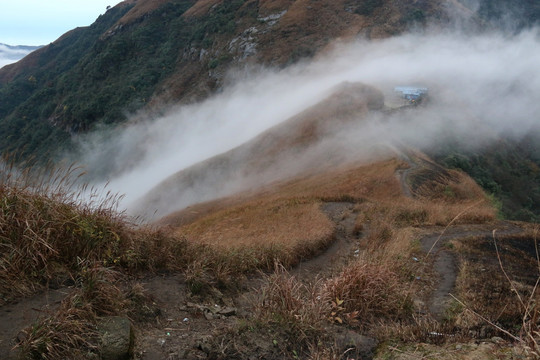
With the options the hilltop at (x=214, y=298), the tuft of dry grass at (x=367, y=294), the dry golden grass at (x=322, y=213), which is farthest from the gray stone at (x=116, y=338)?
the dry golden grass at (x=322, y=213)

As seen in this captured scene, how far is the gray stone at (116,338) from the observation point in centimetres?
303

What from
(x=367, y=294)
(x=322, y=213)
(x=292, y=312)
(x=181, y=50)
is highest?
(x=181, y=50)

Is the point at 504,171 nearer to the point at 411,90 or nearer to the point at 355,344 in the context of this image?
the point at 411,90

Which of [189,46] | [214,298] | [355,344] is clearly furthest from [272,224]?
[189,46]

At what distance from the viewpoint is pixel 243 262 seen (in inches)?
248

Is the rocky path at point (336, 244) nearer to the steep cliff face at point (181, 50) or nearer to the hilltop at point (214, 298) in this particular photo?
the hilltop at point (214, 298)

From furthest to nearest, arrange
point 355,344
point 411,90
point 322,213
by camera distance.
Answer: point 411,90
point 322,213
point 355,344

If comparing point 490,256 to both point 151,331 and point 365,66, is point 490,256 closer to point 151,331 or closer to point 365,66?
point 151,331

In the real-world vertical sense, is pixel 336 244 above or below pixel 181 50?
below

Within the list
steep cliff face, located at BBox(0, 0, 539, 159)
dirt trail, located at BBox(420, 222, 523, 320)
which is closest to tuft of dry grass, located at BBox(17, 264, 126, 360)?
dirt trail, located at BBox(420, 222, 523, 320)

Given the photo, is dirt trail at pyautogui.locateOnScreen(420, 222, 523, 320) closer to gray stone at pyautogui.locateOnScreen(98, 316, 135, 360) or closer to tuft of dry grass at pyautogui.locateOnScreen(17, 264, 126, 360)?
gray stone at pyautogui.locateOnScreen(98, 316, 135, 360)

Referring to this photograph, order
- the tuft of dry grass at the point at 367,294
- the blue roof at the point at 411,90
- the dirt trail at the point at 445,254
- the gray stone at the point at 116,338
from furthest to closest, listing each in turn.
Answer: the blue roof at the point at 411,90 → the dirt trail at the point at 445,254 → the tuft of dry grass at the point at 367,294 → the gray stone at the point at 116,338

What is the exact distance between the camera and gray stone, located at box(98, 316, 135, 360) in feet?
9.95

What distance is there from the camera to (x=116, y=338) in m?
3.12
